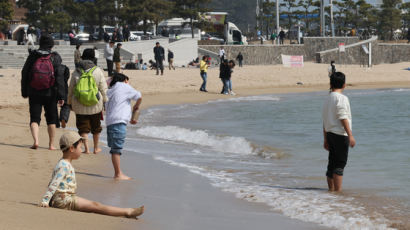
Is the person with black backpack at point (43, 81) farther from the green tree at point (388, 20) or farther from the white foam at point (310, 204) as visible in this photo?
the green tree at point (388, 20)

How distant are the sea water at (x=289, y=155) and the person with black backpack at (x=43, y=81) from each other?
220 cm

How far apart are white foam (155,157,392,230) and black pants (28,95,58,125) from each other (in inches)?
96.5

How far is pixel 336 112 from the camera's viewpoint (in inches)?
324

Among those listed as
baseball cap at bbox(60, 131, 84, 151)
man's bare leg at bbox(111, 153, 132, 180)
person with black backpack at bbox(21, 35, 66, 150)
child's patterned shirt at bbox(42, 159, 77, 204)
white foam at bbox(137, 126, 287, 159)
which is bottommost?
white foam at bbox(137, 126, 287, 159)

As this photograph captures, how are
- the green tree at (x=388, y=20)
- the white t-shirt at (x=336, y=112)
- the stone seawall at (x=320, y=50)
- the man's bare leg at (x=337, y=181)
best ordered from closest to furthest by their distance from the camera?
1. the white t-shirt at (x=336, y=112)
2. the man's bare leg at (x=337, y=181)
3. the stone seawall at (x=320, y=50)
4. the green tree at (x=388, y=20)

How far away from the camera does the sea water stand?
7984mm

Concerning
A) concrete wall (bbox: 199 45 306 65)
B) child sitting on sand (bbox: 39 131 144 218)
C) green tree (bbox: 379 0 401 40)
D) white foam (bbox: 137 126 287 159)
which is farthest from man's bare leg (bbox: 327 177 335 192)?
green tree (bbox: 379 0 401 40)

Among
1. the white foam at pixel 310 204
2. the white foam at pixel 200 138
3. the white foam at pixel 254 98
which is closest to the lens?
the white foam at pixel 310 204

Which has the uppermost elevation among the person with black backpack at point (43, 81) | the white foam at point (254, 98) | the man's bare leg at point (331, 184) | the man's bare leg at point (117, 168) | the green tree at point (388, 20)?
the green tree at point (388, 20)

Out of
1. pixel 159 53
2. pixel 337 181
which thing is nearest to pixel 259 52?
pixel 159 53

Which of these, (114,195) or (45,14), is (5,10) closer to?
(45,14)

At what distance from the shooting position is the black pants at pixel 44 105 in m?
10.1

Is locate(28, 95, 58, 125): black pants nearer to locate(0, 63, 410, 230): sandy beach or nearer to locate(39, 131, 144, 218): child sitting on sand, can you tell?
locate(0, 63, 410, 230): sandy beach

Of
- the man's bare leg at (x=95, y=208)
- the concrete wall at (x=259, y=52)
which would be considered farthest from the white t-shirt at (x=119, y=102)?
the concrete wall at (x=259, y=52)
